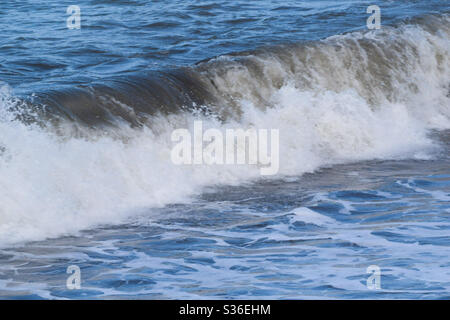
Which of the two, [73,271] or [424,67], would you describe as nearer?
[73,271]

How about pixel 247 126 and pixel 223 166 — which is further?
pixel 247 126

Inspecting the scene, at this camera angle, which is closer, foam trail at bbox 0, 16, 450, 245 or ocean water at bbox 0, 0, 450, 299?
ocean water at bbox 0, 0, 450, 299

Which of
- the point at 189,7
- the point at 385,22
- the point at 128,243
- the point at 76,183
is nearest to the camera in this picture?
the point at 128,243

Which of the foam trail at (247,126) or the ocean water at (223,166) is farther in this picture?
the foam trail at (247,126)

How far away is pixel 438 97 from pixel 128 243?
823cm

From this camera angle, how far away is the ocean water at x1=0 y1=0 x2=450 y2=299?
7.17 meters

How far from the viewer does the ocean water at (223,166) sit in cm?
717

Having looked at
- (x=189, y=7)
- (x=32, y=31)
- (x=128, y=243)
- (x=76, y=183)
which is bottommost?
(x=128, y=243)

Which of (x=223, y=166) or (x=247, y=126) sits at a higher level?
(x=247, y=126)

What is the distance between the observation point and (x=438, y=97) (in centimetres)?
1470

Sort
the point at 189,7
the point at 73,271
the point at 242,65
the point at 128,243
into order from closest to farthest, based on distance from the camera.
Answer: the point at 73,271, the point at 128,243, the point at 242,65, the point at 189,7

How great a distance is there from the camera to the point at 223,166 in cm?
1073
